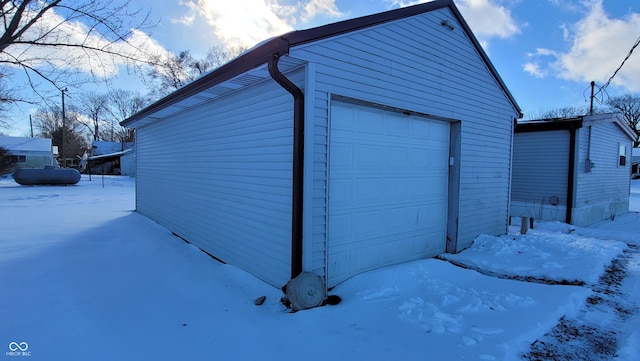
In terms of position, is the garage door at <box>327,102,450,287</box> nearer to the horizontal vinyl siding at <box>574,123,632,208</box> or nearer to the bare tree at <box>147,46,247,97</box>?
the horizontal vinyl siding at <box>574,123,632,208</box>

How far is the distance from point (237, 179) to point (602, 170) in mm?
12135

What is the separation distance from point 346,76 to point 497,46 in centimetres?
693

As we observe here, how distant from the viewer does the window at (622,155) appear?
1185 centimetres

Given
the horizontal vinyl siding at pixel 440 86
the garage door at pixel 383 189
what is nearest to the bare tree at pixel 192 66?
the horizontal vinyl siding at pixel 440 86

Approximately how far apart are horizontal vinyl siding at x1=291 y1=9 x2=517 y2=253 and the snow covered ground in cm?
109

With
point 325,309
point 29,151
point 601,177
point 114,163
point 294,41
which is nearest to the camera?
point 294,41

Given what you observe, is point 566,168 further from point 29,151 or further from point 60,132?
point 60,132

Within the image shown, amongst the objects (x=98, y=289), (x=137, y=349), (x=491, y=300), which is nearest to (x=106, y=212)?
(x=98, y=289)

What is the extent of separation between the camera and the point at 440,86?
5309 millimetres

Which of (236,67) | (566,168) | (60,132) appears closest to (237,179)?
(236,67)

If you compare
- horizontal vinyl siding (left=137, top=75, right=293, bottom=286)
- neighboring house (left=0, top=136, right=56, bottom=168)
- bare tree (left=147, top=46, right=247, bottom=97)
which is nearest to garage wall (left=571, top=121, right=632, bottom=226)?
horizontal vinyl siding (left=137, top=75, right=293, bottom=286)

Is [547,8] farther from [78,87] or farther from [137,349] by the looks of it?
[78,87]

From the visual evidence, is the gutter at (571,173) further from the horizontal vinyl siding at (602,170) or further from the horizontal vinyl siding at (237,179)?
the horizontal vinyl siding at (237,179)

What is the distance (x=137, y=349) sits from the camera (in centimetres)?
270
